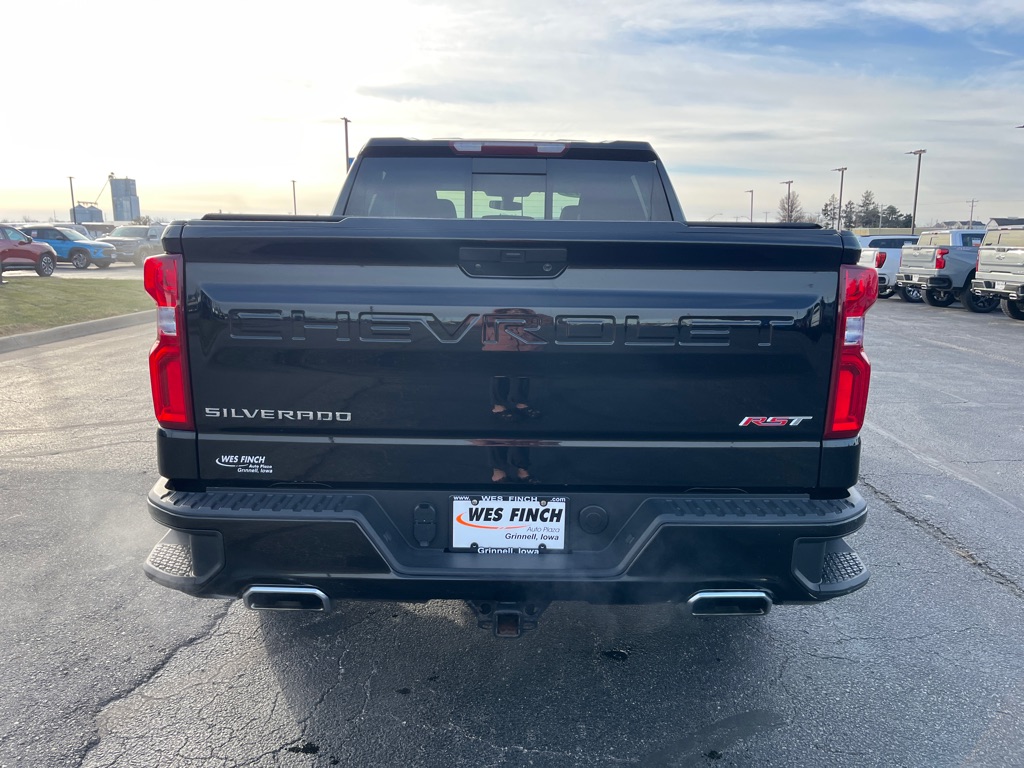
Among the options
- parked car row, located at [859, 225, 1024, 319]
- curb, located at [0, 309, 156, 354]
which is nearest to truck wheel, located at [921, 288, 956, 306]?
parked car row, located at [859, 225, 1024, 319]

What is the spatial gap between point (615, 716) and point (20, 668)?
242 centimetres

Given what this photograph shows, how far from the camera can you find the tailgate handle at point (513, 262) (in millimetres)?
2537

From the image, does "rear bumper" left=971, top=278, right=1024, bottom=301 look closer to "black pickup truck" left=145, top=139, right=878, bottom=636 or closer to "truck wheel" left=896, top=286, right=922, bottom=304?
"truck wheel" left=896, top=286, right=922, bottom=304

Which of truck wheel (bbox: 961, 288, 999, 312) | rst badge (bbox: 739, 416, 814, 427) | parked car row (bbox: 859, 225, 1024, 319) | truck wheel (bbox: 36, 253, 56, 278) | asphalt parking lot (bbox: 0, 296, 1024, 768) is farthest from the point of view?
truck wheel (bbox: 36, 253, 56, 278)

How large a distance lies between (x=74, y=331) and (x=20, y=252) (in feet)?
44.6

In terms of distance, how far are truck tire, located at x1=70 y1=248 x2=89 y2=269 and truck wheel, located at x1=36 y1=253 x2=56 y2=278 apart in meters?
7.24

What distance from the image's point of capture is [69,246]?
1259 inches

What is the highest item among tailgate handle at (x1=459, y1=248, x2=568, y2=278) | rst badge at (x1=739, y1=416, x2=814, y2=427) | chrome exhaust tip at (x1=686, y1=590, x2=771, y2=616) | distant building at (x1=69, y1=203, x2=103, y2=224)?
distant building at (x1=69, y1=203, x2=103, y2=224)

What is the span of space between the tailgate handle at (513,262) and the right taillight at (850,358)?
3.07ft

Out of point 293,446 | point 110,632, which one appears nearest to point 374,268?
point 293,446

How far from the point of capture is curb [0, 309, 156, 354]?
12211 mm

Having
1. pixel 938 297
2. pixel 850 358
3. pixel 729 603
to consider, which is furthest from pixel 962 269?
pixel 729 603

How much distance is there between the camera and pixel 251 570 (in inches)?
105

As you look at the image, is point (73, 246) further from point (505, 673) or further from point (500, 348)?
point (500, 348)
